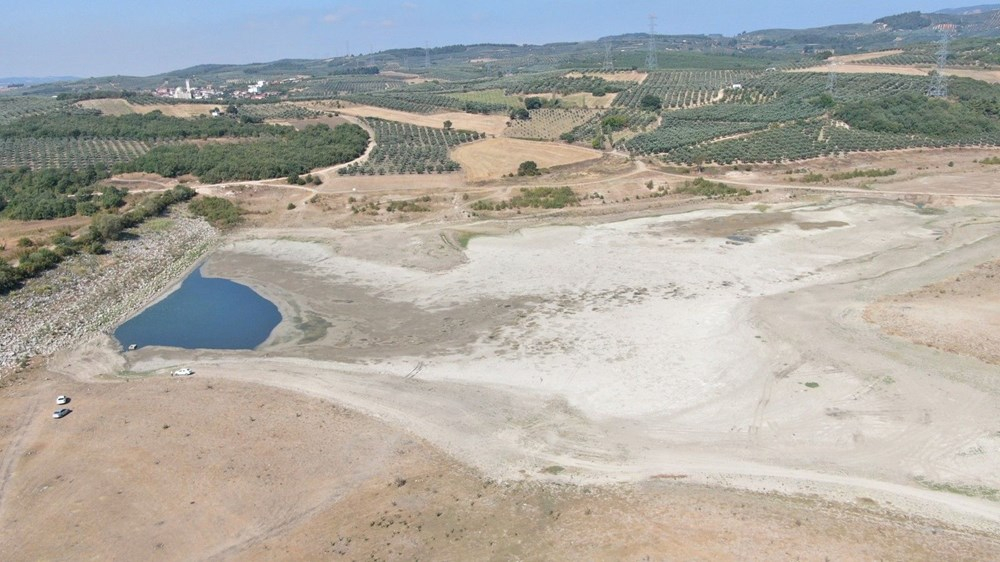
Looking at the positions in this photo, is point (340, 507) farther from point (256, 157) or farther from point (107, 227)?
point (256, 157)

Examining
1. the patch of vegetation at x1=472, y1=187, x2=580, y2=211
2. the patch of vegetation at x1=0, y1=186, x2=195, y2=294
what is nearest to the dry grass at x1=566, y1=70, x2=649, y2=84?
the patch of vegetation at x1=472, y1=187, x2=580, y2=211

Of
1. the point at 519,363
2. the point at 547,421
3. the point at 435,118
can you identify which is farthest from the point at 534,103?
the point at 547,421

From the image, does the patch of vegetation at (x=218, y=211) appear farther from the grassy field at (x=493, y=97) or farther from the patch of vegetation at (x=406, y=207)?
the grassy field at (x=493, y=97)

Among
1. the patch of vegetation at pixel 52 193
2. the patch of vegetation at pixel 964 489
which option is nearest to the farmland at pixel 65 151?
the patch of vegetation at pixel 52 193

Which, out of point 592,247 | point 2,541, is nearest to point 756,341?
point 592,247

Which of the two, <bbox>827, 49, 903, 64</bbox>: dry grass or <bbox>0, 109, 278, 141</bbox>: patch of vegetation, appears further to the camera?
<bbox>827, 49, 903, 64</bbox>: dry grass

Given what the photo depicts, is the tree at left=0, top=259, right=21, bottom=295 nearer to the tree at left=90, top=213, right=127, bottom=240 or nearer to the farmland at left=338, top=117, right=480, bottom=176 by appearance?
the tree at left=90, top=213, right=127, bottom=240
